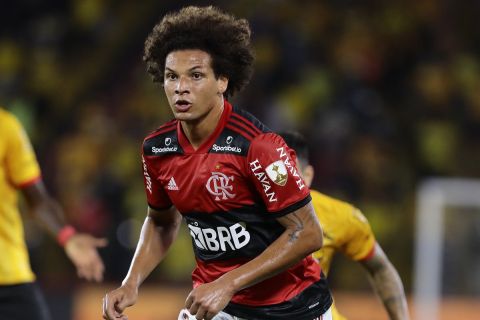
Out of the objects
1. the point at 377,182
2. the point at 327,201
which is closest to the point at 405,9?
the point at 377,182

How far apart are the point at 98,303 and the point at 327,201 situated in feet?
14.9

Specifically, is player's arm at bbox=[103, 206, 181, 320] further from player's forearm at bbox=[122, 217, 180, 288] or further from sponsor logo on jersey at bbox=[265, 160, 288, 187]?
sponsor logo on jersey at bbox=[265, 160, 288, 187]

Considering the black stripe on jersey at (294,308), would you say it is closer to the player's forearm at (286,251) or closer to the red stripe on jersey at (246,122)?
the player's forearm at (286,251)

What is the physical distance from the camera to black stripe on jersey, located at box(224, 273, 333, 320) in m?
3.98

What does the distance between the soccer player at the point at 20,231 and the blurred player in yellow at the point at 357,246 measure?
110cm

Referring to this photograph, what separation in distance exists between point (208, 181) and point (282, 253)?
412 millimetres

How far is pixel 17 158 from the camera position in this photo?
192 inches

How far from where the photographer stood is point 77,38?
12891 mm

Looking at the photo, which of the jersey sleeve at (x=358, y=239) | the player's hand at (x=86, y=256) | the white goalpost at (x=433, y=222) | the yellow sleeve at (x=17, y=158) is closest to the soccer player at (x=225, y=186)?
the player's hand at (x=86, y=256)

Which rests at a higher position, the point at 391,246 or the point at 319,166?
the point at 319,166

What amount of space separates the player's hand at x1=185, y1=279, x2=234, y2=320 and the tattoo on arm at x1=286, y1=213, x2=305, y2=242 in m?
0.32

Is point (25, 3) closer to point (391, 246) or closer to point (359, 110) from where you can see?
point (359, 110)

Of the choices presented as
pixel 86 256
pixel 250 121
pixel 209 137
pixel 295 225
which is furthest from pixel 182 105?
pixel 86 256

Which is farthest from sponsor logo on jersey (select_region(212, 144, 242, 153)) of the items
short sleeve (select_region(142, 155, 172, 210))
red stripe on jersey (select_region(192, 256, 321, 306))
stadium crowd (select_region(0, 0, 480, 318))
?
stadium crowd (select_region(0, 0, 480, 318))
